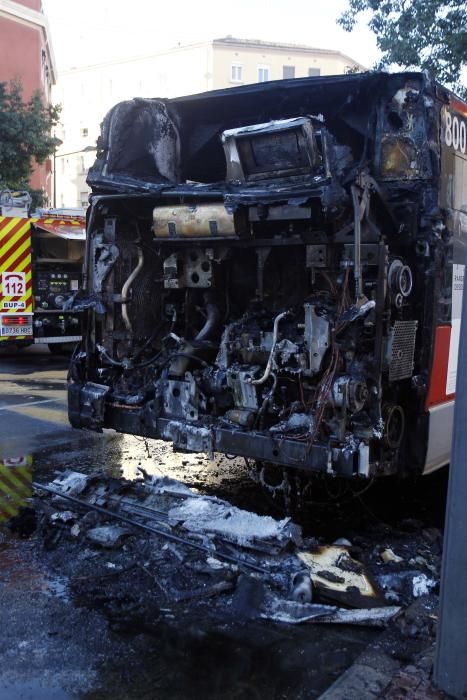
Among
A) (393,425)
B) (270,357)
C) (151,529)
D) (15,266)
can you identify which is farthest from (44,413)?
(393,425)

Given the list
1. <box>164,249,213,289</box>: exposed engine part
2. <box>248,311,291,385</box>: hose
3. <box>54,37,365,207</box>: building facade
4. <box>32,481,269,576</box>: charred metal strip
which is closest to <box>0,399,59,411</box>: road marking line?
<box>32,481,269,576</box>: charred metal strip

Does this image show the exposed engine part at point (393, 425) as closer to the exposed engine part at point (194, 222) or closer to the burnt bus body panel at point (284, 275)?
the burnt bus body panel at point (284, 275)

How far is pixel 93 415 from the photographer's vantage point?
5613 millimetres

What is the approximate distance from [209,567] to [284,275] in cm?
233

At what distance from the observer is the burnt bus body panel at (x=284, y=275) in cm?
445

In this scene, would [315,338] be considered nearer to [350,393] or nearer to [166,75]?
[350,393]

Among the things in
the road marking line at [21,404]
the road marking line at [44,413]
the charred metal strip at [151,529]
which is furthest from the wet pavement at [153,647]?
the road marking line at [21,404]

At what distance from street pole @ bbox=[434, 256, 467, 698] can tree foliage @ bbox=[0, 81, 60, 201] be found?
16.6 meters

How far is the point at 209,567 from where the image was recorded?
418 cm

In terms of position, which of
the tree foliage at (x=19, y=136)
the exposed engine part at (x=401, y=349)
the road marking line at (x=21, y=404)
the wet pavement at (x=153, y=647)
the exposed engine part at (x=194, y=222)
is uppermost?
the tree foliage at (x=19, y=136)

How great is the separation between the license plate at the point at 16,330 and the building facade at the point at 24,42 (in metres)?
12.6

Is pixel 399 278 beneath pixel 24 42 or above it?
beneath

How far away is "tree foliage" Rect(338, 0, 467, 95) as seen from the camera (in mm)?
11016

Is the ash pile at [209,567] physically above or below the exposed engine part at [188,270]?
below
